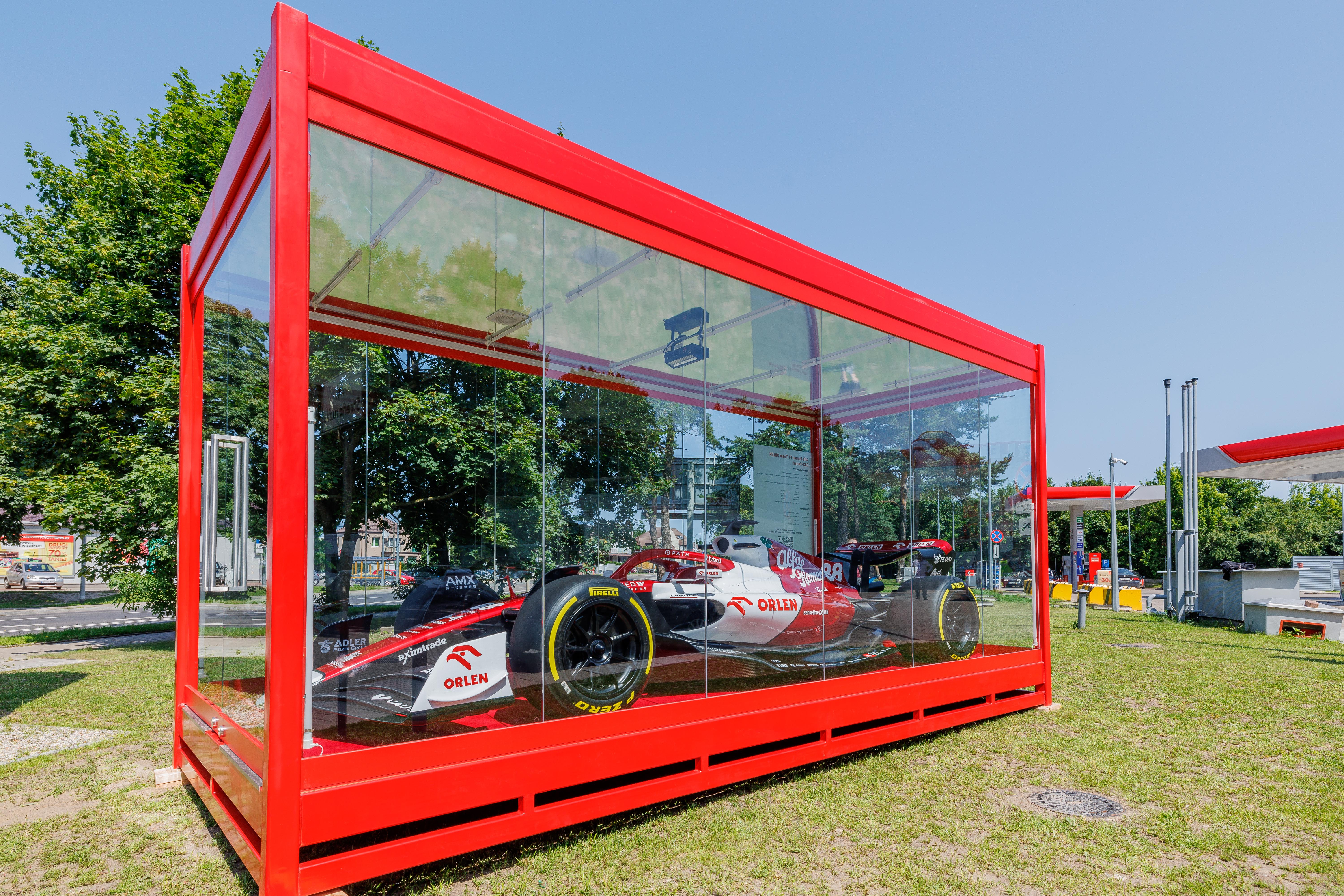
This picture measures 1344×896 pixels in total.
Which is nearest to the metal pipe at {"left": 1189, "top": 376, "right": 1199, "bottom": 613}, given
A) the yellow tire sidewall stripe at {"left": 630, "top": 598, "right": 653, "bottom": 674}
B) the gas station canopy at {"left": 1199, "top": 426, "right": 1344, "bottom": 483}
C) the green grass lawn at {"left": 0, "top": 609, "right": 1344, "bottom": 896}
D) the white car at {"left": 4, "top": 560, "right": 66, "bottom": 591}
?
the gas station canopy at {"left": 1199, "top": 426, "right": 1344, "bottom": 483}

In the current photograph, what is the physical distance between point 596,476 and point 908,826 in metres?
3.53

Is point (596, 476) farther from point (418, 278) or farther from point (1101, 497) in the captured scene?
point (1101, 497)

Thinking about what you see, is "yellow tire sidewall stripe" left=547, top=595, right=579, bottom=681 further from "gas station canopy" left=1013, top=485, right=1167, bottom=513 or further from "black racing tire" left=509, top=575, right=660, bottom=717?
"gas station canopy" left=1013, top=485, right=1167, bottom=513

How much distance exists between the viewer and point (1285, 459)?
14633 mm

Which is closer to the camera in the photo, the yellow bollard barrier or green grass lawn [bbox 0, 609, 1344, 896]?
green grass lawn [bbox 0, 609, 1344, 896]

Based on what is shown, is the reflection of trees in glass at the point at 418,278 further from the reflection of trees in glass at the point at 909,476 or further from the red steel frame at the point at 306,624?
the reflection of trees in glass at the point at 909,476

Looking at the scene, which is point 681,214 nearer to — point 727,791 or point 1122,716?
point 727,791

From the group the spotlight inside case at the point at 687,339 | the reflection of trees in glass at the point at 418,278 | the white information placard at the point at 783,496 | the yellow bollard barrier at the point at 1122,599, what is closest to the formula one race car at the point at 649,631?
the white information placard at the point at 783,496

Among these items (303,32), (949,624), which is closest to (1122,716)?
(949,624)

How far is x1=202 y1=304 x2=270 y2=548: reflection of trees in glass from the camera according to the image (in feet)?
11.5

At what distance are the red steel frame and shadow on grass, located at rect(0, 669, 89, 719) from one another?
164 inches

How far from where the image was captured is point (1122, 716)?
6742 mm

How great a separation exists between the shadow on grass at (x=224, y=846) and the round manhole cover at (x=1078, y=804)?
163 inches

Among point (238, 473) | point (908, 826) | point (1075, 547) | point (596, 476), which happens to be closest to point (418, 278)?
point (238, 473)
